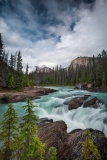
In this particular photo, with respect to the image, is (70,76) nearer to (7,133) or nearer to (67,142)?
(67,142)

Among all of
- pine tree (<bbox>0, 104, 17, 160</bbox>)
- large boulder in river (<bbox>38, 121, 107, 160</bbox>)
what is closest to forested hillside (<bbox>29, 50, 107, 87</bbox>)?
large boulder in river (<bbox>38, 121, 107, 160</bbox>)

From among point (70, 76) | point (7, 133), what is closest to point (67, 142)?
point (7, 133)

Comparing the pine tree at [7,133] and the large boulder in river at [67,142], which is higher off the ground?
the pine tree at [7,133]

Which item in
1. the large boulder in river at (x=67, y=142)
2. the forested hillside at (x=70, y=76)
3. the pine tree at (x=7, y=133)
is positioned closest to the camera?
the pine tree at (x=7, y=133)

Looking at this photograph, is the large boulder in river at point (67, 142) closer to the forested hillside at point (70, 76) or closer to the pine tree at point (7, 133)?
the pine tree at point (7, 133)

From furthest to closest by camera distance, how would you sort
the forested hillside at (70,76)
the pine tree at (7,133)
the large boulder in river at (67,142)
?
the forested hillside at (70,76)
the large boulder in river at (67,142)
the pine tree at (7,133)

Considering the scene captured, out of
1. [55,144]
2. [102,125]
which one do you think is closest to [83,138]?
[55,144]

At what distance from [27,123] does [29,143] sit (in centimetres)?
80

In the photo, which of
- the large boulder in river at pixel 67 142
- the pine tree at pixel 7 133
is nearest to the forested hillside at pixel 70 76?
the large boulder in river at pixel 67 142

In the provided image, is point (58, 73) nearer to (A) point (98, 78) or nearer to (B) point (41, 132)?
(A) point (98, 78)

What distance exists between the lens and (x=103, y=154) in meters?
6.48

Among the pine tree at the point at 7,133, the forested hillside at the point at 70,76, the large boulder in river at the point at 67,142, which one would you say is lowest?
the large boulder in river at the point at 67,142

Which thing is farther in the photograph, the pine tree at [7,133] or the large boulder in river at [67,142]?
the large boulder in river at [67,142]

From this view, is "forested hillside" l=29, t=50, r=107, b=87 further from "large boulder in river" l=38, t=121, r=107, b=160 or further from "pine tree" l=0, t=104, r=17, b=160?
"pine tree" l=0, t=104, r=17, b=160
